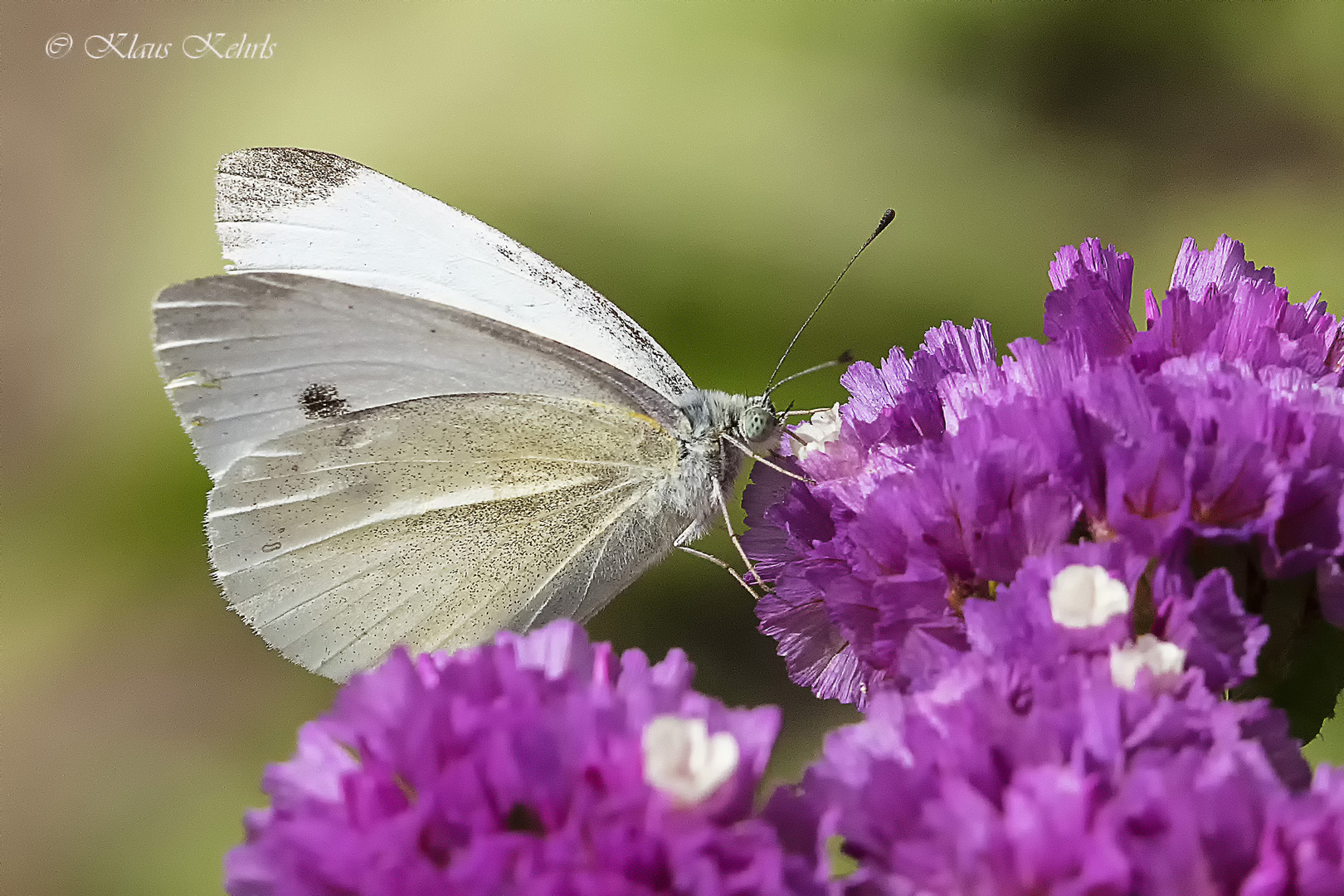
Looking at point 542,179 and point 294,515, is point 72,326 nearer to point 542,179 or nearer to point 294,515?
point 542,179

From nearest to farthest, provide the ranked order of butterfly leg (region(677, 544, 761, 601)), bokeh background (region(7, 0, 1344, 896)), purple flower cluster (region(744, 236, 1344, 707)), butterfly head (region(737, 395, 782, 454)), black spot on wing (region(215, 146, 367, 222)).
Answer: purple flower cluster (region(744, 236, 1344, 707)), butterfly leg (region(677, 544, 761, 601)), butterfly head (region(737, 395, 782, 454)), black spot on wing (region(215, 146, 367, 222)), bokeh background (region(7, 0, 1344, 896))

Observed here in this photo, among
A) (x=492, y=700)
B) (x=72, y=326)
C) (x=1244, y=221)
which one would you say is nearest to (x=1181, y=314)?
(x=492, y=700)

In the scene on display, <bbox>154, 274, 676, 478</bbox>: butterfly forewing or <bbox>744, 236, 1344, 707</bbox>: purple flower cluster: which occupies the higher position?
<bbox>154, 274, 676, 478</bbox>: butterfly forewing

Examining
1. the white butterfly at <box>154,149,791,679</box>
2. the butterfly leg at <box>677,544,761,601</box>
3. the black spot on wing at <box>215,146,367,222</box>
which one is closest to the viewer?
the butterfly leg at <box>677,544,761,601</box>

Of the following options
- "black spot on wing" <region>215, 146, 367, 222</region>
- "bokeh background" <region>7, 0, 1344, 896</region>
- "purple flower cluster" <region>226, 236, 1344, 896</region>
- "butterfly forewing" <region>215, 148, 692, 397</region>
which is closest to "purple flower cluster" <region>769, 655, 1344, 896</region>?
"purple flower cluster" <region>226, 236, 1344, 896</region>

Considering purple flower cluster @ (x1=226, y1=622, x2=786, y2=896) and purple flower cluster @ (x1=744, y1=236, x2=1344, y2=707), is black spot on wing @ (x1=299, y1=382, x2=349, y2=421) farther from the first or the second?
purple flower cluster @ (x1=226, y1=622, x2=786, y2=896)

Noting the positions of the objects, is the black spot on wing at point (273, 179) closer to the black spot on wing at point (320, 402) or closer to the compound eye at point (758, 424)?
the black spot on wing at point (320, 402)
